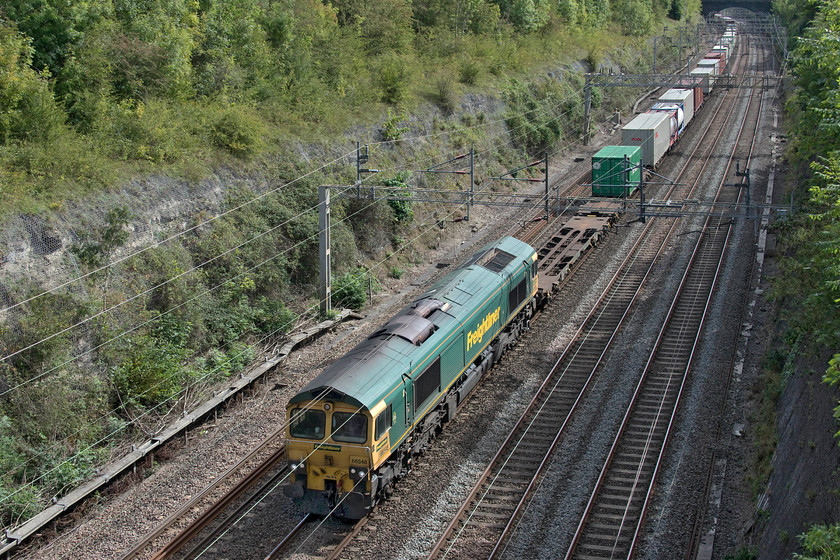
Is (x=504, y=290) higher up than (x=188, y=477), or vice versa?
(x=504, y=290)

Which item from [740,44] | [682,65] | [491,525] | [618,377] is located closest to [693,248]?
[618,377]

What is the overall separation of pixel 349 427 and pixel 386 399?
37.6 inches

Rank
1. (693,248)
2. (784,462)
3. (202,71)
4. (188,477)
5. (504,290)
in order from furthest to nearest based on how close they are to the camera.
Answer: (693,248) → (202,71) → (504,290) → (188,477) → (784,462)

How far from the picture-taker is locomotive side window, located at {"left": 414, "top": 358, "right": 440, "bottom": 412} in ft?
57.6

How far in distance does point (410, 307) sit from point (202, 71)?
16.8 m

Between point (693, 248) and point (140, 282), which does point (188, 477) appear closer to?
point (140, 282)

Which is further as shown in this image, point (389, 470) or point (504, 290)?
point (504, 290)

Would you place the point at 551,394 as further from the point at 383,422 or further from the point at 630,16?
the point at 630,16

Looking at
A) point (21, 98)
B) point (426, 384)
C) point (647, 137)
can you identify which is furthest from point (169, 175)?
point (647, 137)

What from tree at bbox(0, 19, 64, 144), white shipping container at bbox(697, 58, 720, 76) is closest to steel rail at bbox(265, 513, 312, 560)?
tree at bbox(0, 19, 64, 144)

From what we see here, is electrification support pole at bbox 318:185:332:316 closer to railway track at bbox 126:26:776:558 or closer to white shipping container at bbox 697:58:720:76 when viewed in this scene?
railway track at bbox 126:26:776:558

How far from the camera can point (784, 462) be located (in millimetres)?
15898

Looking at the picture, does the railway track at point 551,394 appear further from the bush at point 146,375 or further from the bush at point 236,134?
the bush at point 236,134

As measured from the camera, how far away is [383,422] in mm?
15969
